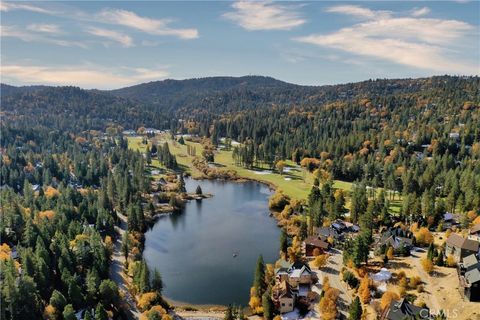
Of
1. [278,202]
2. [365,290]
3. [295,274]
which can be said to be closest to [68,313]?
[295,274]

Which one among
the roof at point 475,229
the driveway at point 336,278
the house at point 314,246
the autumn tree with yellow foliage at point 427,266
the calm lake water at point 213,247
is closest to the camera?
the driveway at point 336,278

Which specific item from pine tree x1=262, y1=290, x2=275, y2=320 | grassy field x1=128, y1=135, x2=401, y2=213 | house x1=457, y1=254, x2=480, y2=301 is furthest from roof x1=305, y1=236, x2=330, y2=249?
grassy field x1=128, y1=135, x2=401, y2=213

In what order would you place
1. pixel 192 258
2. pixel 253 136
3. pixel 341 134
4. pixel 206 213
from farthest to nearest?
pixel 253 136
pixel 341 134
pixel 206 213
pixel 192 258

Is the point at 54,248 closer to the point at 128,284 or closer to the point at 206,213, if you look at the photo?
the point at 128,284

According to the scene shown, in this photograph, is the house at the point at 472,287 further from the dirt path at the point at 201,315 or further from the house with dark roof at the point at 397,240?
the dirt path at the point at 201,315

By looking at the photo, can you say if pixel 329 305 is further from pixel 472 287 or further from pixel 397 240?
pixel 397 240

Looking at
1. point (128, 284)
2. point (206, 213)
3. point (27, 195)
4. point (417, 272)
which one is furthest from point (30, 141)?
point (417, 272)

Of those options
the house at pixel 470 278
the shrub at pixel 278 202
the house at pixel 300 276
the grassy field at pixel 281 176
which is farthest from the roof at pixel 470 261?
the shrub at pixel 278 202
